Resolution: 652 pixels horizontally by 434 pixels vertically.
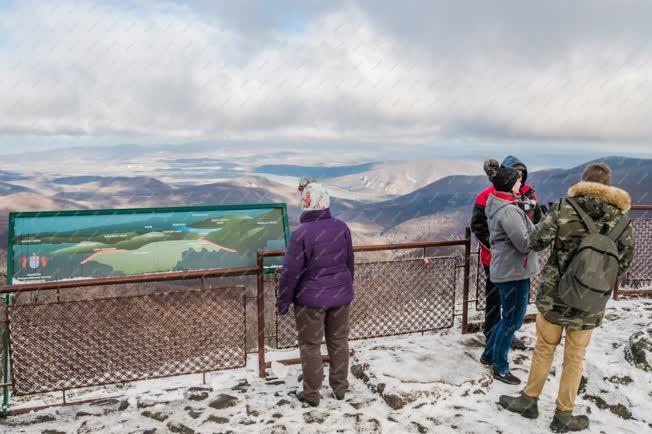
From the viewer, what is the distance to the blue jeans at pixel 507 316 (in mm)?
3992

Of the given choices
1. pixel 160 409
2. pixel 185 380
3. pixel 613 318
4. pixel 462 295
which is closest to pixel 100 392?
pixel 185 380

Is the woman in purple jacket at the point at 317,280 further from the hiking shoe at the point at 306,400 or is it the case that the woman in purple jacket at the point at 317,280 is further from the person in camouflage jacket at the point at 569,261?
the person in camouflage jacket at the point at 569,261

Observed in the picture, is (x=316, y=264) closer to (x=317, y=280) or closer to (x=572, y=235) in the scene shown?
(x=317, y=280)

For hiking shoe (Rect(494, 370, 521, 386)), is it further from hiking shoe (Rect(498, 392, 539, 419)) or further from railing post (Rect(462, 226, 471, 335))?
railing post (Rect(462, 226, 471, 335))

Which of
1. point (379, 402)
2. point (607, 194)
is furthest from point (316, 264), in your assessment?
point (607, 194)

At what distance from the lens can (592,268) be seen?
3139mm

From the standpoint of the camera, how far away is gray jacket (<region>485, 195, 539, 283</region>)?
12.4ft

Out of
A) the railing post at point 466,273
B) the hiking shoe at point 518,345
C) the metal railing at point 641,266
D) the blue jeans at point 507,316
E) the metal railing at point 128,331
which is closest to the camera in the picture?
the blue jeans at point 507,316

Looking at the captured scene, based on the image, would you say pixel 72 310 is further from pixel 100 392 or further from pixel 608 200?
pixel 608 200

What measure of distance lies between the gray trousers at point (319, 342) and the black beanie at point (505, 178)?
1.60 m

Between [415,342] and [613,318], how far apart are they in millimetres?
2776

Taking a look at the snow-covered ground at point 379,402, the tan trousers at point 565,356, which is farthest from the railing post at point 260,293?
the tan trousers at point 565,356

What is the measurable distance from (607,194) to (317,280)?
2.12 m

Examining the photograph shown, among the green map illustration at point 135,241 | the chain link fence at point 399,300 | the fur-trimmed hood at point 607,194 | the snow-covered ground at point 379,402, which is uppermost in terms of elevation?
the fur-trimmed hood at point 607,194
